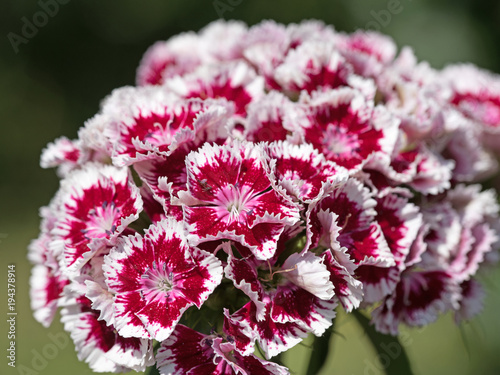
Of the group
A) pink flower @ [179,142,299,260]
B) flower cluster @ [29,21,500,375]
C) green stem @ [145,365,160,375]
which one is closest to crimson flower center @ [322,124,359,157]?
flower cluster @ [29,21,500,375]

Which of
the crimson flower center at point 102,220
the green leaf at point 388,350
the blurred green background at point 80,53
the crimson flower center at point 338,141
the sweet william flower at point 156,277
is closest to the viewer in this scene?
the sweet william flower at point 156,277

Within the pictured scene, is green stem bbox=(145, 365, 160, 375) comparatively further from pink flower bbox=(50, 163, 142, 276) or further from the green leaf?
the green leaf

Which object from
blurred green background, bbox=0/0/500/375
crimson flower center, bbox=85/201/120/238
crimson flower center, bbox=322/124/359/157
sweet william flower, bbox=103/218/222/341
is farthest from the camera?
blurred green background, bbox=0/0/500/375

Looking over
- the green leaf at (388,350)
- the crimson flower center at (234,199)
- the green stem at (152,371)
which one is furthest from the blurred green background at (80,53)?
the crimson flower center at (234,199)

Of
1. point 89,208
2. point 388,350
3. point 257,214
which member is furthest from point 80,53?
point 257,214

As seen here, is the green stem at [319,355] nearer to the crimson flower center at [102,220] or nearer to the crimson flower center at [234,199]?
the crimson flower center at [234,199]

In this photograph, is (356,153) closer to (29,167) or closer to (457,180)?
(457,180)

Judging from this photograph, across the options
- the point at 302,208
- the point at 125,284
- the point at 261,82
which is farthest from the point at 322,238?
the point at 261,82
